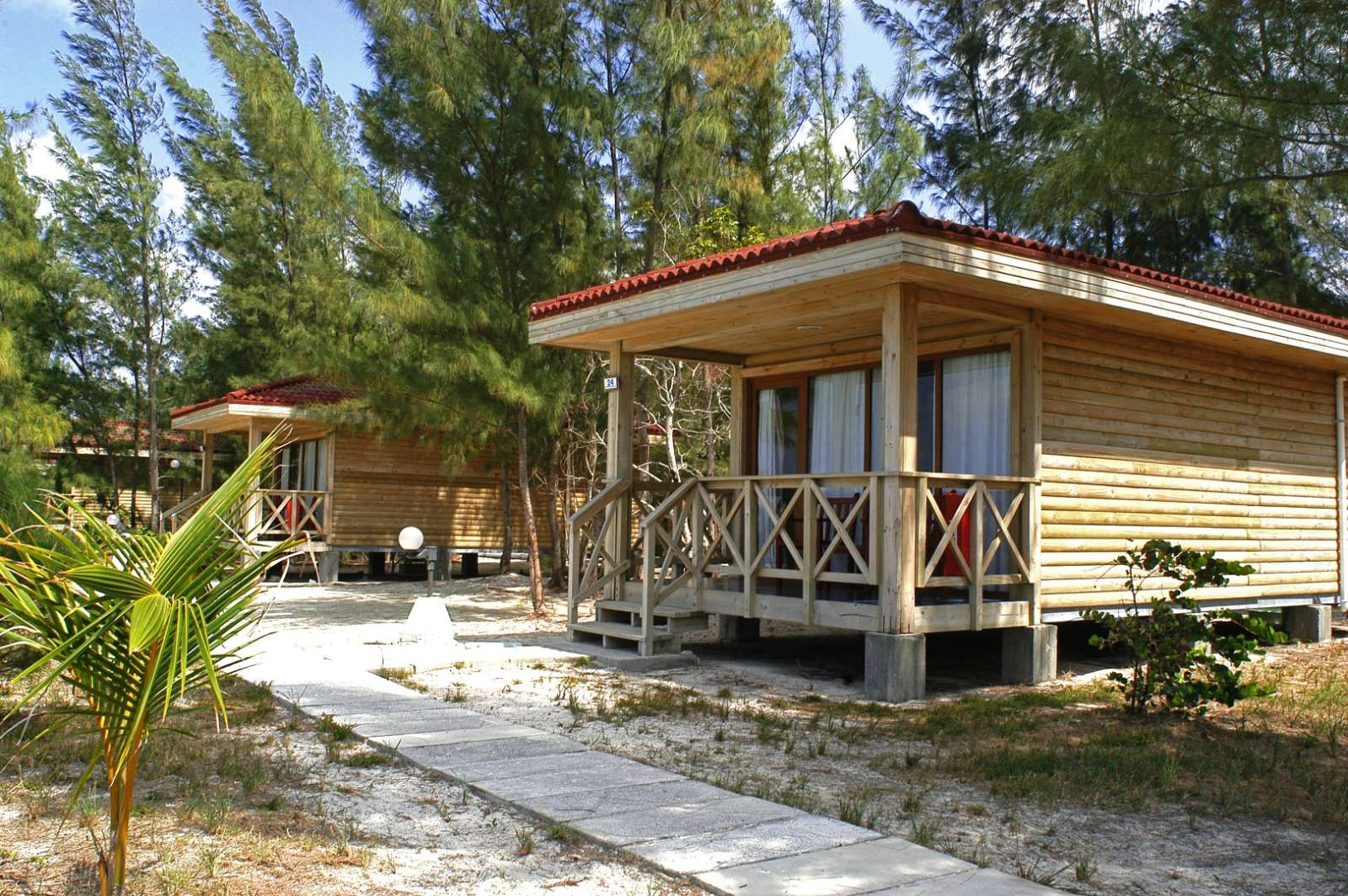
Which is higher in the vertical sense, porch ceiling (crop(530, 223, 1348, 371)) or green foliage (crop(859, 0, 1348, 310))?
green foliage (crop(859, 0, 1348, 310))

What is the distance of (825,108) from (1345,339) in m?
8.42

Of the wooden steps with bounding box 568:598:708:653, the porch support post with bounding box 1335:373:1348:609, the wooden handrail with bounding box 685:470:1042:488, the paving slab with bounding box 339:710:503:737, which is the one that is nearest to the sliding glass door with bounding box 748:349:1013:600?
the wooden handrail with bounding box 685:470:1042:488

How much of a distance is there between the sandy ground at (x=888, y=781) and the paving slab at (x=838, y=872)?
0.69 feet

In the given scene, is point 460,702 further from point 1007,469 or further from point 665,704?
point 1007,469

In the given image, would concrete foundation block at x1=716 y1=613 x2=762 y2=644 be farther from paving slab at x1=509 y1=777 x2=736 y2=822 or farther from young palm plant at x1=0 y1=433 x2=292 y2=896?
young palm plant at x1=0 y1=433 x2=292 y2=896

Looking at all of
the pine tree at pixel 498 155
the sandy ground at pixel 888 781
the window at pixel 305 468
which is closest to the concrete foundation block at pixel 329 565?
the window at pixel 305 468

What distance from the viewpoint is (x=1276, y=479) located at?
34.7 ft

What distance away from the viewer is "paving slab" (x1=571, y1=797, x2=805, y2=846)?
4.16 metres

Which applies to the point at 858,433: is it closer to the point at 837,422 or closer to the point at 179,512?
the point at 837,422

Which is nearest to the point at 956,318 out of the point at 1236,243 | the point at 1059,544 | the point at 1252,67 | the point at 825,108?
the point at 1059,544

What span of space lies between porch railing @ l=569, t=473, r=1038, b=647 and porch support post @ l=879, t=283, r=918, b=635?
0.05m

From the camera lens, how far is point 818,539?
1022cm

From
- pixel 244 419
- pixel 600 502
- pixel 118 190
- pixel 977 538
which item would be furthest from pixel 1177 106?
pixel 118 190

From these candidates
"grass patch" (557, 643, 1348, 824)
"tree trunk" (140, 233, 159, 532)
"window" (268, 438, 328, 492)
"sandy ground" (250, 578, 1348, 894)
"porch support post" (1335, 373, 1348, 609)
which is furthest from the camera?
"tree trunk" (140, 233, 159, 532)
